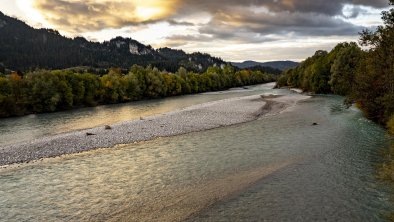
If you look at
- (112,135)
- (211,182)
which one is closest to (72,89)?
(112,135)

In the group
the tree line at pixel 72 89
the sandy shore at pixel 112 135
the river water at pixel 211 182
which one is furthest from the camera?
the tree line at pixel 72 89

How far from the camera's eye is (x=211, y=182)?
26109mm

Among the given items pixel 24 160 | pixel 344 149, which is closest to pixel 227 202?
pixel 344 149

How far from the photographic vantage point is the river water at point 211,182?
20719 millimetres

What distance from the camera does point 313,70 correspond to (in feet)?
387

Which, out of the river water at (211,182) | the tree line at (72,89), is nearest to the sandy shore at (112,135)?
the river water at (211,182)

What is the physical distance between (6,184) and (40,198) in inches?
221

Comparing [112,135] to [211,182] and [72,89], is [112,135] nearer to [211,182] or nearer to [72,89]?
[211,182]

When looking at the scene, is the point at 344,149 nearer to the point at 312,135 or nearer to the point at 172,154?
the point at 312,135

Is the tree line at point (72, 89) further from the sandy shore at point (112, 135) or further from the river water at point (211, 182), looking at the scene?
the river water at point (211, 182)

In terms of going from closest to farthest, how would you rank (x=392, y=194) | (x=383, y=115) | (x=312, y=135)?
(x=392, y=194), (x=312, y=135), (x=383, y=115)

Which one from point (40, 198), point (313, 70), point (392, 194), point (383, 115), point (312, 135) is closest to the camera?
point (392, 194)

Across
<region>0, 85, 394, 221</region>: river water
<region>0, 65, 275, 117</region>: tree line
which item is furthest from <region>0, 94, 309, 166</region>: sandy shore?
<region>0, 65, 275, 117</region>: tree line

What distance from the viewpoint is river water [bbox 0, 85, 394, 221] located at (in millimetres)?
20719
